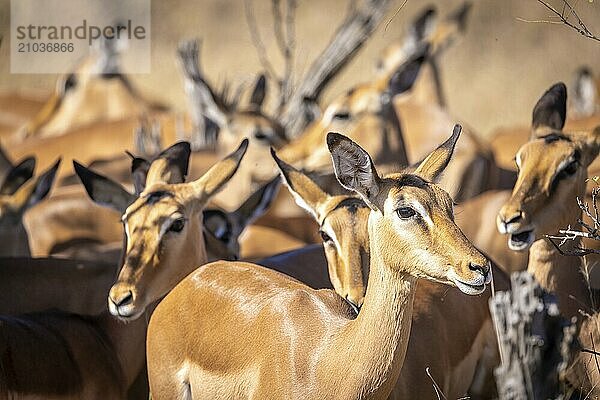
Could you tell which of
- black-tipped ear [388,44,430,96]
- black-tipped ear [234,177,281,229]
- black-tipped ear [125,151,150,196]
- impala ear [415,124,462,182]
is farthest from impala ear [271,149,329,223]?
black-tipped ear [388,44,430,96]

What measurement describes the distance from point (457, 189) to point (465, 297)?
133 inches

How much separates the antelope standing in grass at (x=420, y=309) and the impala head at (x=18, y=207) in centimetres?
229

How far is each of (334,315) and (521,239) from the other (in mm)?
1115

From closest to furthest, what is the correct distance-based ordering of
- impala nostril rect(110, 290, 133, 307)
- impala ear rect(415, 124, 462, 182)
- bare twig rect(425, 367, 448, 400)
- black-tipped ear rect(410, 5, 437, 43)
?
impala ear rect(415, 124, 462, 182), bare twig rect(425, 367, 448, 400), impala nostril rect(110, 290, 133, 307), black-tipped ear rect(410, 5, 437, 43)

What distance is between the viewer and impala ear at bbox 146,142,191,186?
571 centimetres

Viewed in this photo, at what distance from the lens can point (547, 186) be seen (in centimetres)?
525

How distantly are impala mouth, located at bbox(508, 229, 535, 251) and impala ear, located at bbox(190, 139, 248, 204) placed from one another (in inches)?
46.2

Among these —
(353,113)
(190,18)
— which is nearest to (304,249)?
(353,113)

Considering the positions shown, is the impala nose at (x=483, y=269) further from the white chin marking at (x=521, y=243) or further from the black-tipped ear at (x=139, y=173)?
the black-tipped ear at (x=139, y=173)

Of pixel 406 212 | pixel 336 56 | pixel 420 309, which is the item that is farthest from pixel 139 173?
pixel 336 56

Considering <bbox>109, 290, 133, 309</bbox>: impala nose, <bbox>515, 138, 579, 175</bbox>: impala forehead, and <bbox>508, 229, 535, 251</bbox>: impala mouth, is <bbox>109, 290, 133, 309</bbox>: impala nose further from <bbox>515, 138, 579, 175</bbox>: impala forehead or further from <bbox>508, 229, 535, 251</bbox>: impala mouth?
→ <bbox>515, 138, 579, 175</bbox>: impala forehead

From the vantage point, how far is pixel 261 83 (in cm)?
974

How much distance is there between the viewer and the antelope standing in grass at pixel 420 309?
16.2ft

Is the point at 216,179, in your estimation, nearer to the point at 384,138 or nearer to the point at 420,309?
the point at 420,309
